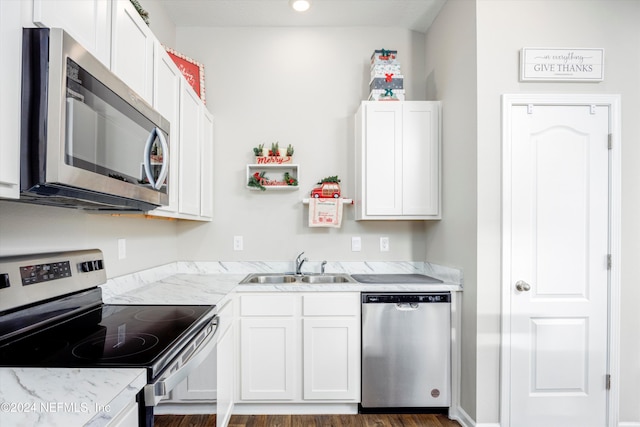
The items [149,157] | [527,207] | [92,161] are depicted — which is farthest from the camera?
[527,207]

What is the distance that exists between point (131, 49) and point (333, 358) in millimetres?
2065

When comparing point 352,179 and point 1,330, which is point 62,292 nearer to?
point 1,330

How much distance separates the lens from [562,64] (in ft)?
6.82

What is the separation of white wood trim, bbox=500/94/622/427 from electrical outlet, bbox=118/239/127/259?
87.5 inches

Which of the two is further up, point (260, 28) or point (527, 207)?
point (260, 28)

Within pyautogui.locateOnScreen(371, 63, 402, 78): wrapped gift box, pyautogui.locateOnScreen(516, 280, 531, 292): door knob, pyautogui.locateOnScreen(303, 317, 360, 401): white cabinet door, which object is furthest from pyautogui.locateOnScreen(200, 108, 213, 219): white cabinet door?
pyautogui.locateOnScreen(516, 280, 531, 292): door knob

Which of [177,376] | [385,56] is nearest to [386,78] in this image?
[385,56]

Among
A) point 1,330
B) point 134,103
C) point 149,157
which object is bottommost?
point 1,330

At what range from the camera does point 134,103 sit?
1.31 meters

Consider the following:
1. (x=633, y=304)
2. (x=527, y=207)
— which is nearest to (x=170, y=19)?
(x=527, y=207)

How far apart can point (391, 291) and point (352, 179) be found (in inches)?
40.5

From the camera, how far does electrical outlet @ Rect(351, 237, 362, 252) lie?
2.89 meters

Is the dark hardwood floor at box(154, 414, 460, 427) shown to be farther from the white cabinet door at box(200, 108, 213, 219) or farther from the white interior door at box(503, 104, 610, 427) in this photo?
the white cabinet door at box(200, 108, 213, 219)

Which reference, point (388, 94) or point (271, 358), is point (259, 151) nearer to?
point (388, 94)
